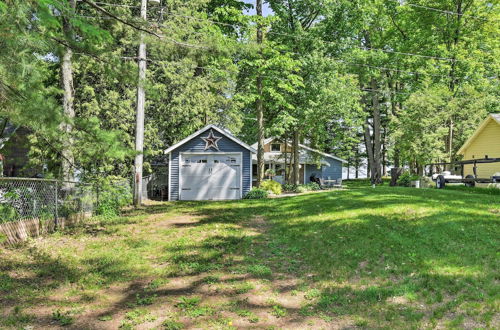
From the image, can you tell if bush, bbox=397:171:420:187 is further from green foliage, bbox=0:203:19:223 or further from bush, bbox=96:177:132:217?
green foliage, bbox=0:203:19:223

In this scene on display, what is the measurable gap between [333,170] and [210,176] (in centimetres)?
2061

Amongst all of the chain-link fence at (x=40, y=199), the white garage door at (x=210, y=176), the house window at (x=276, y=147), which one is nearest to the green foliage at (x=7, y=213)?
the chain-link fence at (x=40, y=199)

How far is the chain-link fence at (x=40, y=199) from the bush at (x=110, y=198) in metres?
0.68

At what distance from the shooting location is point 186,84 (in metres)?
22.2

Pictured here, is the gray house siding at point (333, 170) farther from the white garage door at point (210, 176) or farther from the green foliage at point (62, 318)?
the green foliage at point (62, 318)

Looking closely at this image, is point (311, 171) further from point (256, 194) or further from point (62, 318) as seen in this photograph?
point (62, 318)

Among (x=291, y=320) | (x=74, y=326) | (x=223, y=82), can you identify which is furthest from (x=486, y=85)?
(x=74, y=326)

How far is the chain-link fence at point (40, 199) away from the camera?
8.36 m

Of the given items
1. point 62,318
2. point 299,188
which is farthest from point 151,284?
point 299,188

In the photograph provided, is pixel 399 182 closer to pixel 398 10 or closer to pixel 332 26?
pixel 332 26

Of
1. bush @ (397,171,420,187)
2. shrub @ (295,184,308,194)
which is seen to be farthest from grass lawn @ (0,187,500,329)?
shrub @ (295,184,308,194)

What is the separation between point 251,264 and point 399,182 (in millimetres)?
20343

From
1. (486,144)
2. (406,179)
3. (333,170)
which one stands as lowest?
(406,179)

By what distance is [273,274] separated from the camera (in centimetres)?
653
